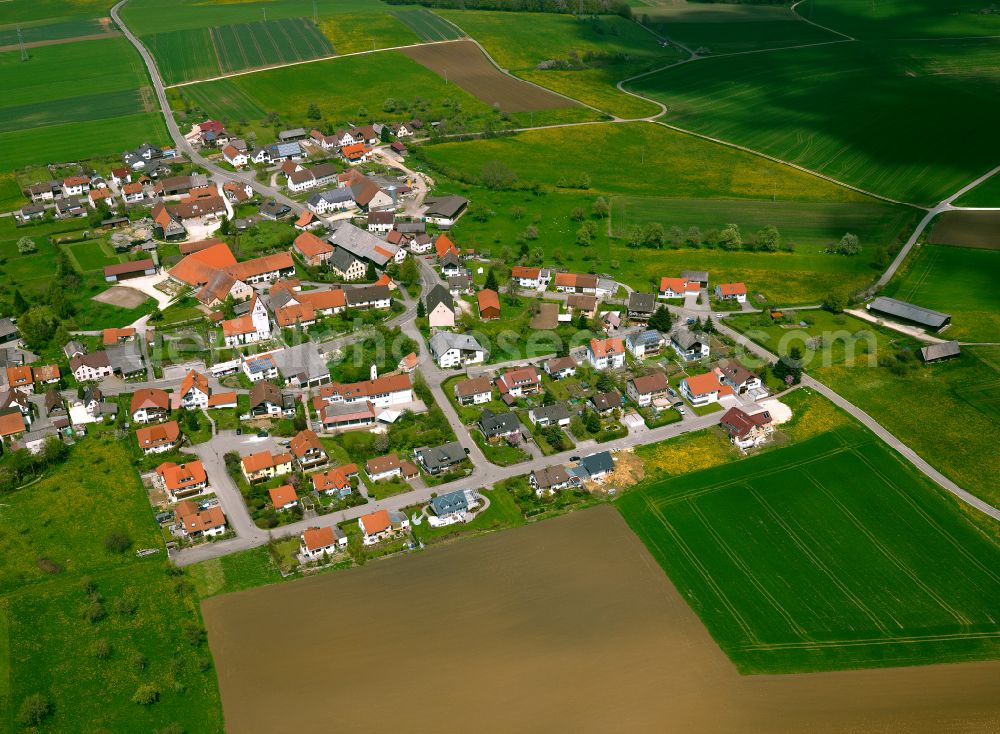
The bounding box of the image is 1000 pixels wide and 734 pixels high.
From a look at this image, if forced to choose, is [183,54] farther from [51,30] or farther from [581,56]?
[581,56]

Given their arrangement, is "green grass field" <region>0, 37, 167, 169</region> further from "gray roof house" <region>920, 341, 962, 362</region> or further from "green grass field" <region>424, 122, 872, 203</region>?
"gray roof house" <region>920, 341, 962, 362</region>

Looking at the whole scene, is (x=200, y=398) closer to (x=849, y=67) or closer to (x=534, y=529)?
(x=534, y=529)

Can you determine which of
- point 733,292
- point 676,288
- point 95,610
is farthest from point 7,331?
point 733,292

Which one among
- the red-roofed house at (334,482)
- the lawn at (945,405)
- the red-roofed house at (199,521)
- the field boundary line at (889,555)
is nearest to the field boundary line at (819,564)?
the field boundary line at (889,555)

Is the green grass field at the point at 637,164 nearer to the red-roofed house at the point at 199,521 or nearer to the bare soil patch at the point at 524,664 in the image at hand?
the red-roofed house at the point at 199,521

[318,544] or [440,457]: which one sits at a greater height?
[440,457]

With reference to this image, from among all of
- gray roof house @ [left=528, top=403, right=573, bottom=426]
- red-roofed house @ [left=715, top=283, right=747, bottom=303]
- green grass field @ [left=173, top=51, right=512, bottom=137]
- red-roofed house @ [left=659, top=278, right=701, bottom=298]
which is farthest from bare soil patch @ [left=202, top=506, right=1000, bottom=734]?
green grass field @ [left=173, top=51, right=512, bottom=137]

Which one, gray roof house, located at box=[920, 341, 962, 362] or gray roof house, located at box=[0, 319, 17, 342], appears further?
gray roof house, located at box=[0, 319, 17, 342]

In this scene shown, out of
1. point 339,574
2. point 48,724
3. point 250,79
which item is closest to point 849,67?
point 250,79
